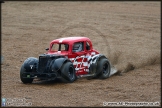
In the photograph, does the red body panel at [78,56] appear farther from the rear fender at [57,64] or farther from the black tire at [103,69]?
the rear fender at [57,64]

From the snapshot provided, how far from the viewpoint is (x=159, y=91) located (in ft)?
45.8

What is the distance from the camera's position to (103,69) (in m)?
16.6

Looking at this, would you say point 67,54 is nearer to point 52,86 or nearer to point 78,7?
point 52,86

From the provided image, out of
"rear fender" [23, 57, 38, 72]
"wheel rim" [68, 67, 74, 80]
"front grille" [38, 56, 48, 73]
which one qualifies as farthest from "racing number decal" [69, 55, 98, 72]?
"rear fender" [23, 57, 38, 72]

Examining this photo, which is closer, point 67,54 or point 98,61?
point 67,54

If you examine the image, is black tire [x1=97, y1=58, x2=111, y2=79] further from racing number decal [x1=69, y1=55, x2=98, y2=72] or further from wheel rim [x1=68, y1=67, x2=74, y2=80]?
wheel rim [x1=68, y1=67, x2=74, y2=80]

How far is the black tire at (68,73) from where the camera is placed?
575 inches

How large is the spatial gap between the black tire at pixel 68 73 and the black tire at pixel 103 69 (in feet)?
4.81

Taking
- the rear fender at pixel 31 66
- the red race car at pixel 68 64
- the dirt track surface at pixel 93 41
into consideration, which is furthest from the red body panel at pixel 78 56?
the rear fender at pixel 31 66

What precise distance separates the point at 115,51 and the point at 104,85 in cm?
967

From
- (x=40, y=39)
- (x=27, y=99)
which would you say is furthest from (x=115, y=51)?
(x=27, y=99)

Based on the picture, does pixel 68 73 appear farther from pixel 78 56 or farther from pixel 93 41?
pixel 93 41

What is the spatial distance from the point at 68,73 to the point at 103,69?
220 cm

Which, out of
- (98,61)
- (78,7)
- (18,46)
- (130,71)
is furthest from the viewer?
(78,7)
